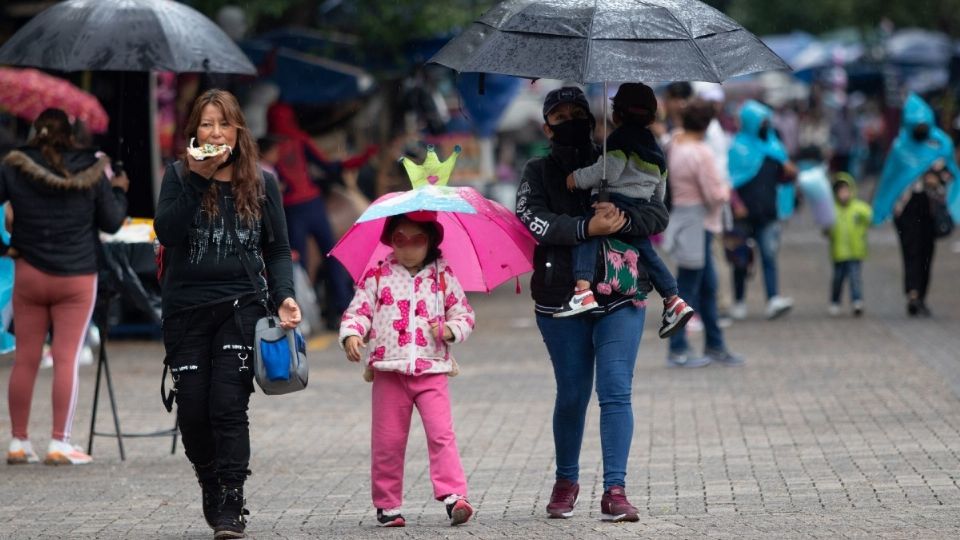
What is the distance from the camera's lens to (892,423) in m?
9.64

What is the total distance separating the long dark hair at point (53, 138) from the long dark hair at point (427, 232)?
2580 mm

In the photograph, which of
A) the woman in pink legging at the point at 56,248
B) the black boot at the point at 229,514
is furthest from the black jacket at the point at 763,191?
the black boot at the point at 229,514

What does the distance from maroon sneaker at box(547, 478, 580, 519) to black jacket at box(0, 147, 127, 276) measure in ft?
10.3

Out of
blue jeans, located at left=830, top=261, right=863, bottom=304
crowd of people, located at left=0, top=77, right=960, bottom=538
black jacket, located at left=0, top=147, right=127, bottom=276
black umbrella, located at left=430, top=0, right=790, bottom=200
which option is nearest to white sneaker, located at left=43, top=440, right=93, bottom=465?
A: black jacket, located at left=0, top=147, right=127, bottom=276

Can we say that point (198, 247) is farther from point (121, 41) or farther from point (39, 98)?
point (39, 98)

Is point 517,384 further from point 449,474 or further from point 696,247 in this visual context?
point 449,474

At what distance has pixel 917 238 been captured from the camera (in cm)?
1556

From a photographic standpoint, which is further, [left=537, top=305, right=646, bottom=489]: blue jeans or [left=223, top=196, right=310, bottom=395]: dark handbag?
[left=537, top=305, right=646, bottom=489]: blue jeans

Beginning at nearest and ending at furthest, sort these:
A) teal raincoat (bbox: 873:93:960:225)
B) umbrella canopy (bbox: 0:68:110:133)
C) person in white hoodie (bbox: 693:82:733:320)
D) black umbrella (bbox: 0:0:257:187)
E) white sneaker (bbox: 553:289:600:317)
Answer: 1. white sneaker (bbox: 553:289:600:317)
2. black umbrella (bbox: 0:0:257:187)
3. person in white hoodie (bbox: 693:82:733:320)
4. umbrella canopy (bbox: 0:68:110:133)
5. teal raincoat (bbox: 873:93:960:225)

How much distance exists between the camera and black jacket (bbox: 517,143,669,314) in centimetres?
667

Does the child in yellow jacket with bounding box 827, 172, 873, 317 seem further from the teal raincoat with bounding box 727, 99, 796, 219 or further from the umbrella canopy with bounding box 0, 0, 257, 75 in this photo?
the umbrella canopy with bounding box 0, 0, 257, 75

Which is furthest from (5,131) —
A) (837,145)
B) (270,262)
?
(837,145)

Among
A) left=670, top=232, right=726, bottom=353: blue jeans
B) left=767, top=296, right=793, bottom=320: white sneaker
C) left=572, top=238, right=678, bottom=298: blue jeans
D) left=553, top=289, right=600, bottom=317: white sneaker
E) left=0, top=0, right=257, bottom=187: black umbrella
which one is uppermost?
left=0, top=0, right=257, bottom=187: black umbrella

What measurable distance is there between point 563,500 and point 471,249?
1099mm
